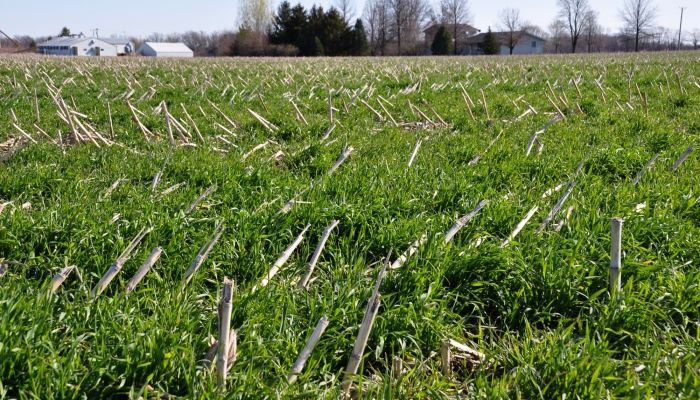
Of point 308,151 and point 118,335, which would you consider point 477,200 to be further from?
point 118,335

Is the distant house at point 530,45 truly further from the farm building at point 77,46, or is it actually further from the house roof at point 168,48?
the farm building at point 77,46

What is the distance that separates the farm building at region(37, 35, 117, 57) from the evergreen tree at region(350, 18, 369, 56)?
46894mm

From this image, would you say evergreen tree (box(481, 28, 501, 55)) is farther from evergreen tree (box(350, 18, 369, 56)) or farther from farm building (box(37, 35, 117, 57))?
farm building (box(37, 35, 117, 57))

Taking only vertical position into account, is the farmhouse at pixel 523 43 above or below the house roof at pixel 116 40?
below

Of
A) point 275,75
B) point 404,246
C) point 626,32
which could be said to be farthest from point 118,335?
point 626,32

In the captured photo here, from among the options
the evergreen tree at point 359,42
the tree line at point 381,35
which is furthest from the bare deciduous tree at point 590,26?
the evergreen tree at point 359,42

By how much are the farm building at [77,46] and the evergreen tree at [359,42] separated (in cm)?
4689

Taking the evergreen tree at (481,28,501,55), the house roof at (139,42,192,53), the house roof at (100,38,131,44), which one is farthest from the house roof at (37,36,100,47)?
the evergreen tree at (481,28,501,55)

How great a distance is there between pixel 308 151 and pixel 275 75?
10833 mm

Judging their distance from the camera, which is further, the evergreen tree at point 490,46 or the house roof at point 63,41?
the house roof at point 63,41

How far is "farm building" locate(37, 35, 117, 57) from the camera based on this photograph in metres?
97.2

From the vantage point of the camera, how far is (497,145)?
607 centimetres

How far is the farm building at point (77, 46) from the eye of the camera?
97.2 m

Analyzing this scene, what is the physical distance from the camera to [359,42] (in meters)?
66.5
